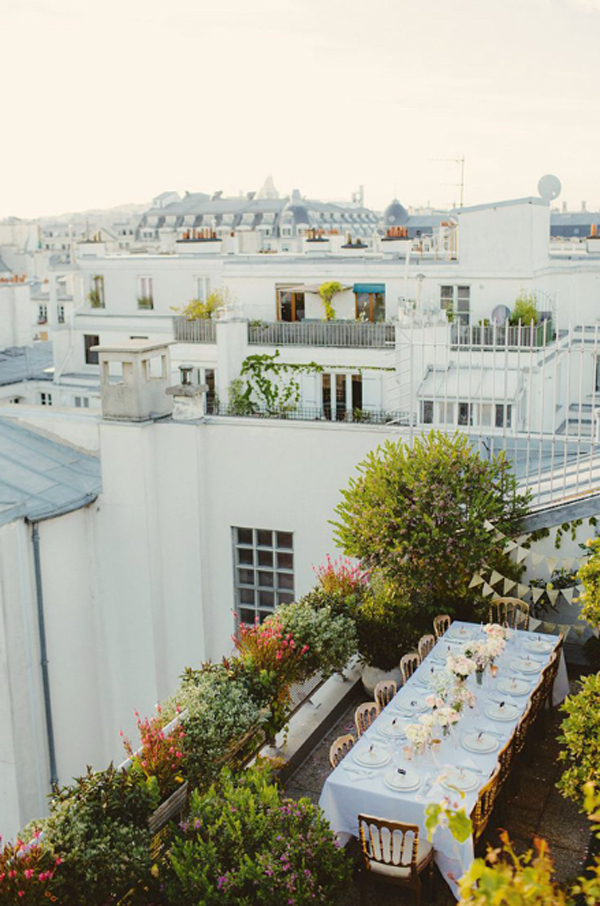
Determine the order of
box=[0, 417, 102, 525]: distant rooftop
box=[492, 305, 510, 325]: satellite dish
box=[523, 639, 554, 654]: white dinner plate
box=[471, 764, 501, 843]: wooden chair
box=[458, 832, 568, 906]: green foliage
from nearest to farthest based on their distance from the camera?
1. box=[458, 832, 568, 906]: green foliage
2. box=[471, 764, 501, 843]: wooden chair
3. box=[523, 639, 554, 654]: white dinner plate
4. box=[0, 417, 102, 525]: distant rooftop
5. box=[492, 305, 510, 325]: satellite dish

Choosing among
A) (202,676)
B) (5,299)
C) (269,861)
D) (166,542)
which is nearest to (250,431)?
(166,542)

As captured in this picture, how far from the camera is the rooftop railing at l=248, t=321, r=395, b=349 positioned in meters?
24.4

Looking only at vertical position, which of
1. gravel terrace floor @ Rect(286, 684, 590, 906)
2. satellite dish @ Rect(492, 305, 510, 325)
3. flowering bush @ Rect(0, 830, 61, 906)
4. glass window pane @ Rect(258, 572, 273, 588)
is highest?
satellite dish @ Rect(492, 305, 510, 325)

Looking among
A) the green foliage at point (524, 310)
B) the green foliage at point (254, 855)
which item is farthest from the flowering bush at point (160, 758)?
the green foliage at point (524, 310)

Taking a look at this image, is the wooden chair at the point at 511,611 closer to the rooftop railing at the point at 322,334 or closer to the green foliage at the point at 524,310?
the green foliage at the point at 524,310

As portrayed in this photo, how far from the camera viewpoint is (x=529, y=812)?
742 cm

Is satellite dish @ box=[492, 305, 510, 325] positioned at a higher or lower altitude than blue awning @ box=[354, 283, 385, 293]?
lower

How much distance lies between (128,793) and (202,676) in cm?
169

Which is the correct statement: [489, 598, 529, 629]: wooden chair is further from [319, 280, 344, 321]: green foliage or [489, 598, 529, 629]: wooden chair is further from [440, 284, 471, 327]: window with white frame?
[319, 280, 344, 321]: green foliage

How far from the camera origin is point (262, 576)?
1225cm

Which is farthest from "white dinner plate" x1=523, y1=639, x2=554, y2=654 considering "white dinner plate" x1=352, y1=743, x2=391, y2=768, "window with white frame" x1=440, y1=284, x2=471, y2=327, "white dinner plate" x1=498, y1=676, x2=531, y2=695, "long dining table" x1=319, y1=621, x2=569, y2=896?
"window with white frame" x1=440, y1=284, x2=471, y2=327

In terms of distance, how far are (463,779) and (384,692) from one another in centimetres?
201

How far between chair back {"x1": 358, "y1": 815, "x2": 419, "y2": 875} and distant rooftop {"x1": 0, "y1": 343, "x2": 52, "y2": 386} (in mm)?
22794

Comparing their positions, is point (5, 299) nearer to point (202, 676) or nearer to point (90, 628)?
point (90, 628)
